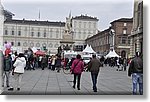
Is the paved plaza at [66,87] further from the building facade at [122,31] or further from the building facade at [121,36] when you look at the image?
the building facade at [122,31]

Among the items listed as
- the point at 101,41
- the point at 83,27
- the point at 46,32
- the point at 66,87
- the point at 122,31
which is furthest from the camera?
the point at 46,32

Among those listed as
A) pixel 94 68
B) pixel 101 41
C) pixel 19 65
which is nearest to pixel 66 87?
pixel 94 68

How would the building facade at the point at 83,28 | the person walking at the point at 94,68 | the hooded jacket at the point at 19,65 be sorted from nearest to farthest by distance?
the hooded jacket at the point at 19,65
the person walking at the point at 94,68
the building facade at the point at 83,28

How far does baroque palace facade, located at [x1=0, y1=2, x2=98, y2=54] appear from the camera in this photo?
10175cm

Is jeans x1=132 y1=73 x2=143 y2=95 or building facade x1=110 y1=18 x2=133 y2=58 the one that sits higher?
building facade x1=110 y1=18 x2=133 y2=58

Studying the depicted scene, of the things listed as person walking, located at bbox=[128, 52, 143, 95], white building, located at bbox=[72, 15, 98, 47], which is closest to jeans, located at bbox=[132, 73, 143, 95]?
person walking, located at bbox=[128, 52, 143, 95]

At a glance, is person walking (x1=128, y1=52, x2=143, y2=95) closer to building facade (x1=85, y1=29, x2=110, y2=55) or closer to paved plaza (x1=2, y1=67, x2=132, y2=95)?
paved plaza (x1=2, y1=67, x2=132, y2=95)

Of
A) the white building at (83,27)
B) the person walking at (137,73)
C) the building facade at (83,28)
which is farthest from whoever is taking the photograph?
the white building at (83,27)

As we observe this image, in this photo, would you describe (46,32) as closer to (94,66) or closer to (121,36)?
(121,36)

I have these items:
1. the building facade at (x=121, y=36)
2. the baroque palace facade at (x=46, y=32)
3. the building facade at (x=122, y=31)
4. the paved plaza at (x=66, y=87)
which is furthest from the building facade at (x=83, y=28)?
the paved plaza at (x=66, y=87)

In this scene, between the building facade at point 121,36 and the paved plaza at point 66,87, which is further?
the building facade at point 121,36

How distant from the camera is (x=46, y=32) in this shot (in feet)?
390

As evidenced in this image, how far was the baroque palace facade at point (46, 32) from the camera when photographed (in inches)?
4006

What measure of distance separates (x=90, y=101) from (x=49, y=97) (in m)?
1.44
